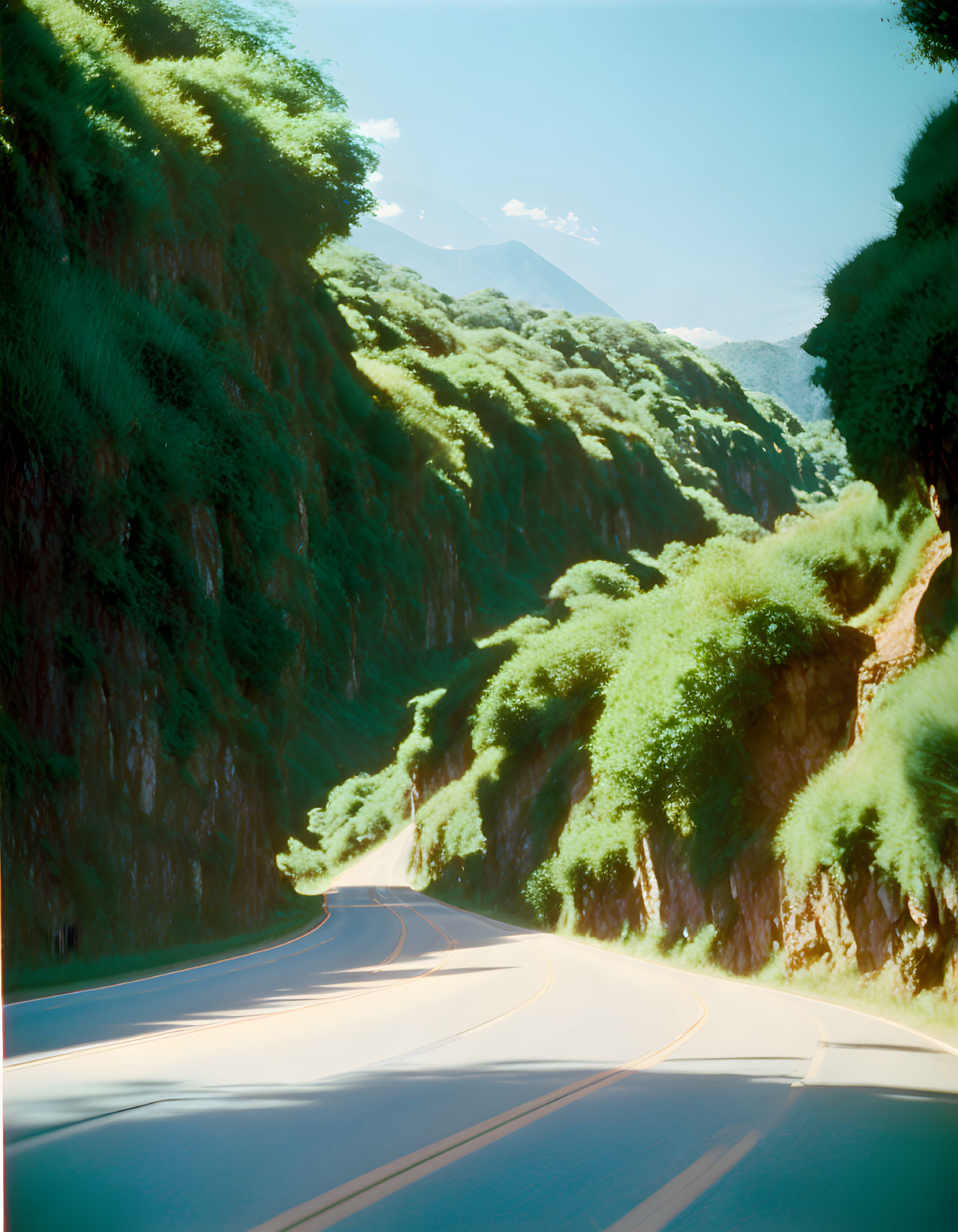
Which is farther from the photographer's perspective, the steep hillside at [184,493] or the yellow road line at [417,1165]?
the steep hillside at [184,493]

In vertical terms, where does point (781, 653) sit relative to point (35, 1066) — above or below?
above

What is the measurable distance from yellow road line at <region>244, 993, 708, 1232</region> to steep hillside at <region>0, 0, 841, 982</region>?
1100 centimetres

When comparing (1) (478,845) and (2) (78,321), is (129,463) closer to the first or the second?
(2) (78,321)

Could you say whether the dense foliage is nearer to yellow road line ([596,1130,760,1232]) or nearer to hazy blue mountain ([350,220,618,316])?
hazy blue mountain ([350,220,618,316])

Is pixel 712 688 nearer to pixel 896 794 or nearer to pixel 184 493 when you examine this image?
pixel 896 794

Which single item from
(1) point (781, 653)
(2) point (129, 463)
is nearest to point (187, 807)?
(2) point (129, 463)

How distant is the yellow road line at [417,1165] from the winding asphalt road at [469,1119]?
0.02 meters

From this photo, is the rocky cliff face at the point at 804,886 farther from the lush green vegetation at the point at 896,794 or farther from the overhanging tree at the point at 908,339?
the overhanging tree at the point at 908,339

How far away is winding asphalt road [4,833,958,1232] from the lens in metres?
4.88

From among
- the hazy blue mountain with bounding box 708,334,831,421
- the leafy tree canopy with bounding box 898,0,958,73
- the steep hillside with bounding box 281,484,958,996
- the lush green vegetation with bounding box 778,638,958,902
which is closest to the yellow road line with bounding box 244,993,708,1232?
the lush green vegetation with bounding box 778,638,958,902

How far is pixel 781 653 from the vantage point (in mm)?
21688

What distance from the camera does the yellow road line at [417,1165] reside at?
4.65 m

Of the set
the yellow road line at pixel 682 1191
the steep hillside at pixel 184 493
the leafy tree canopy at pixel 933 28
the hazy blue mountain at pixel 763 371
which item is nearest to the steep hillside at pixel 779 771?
the leafy tree canopy at pixel 933 28

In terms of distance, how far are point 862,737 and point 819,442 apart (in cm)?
11027
